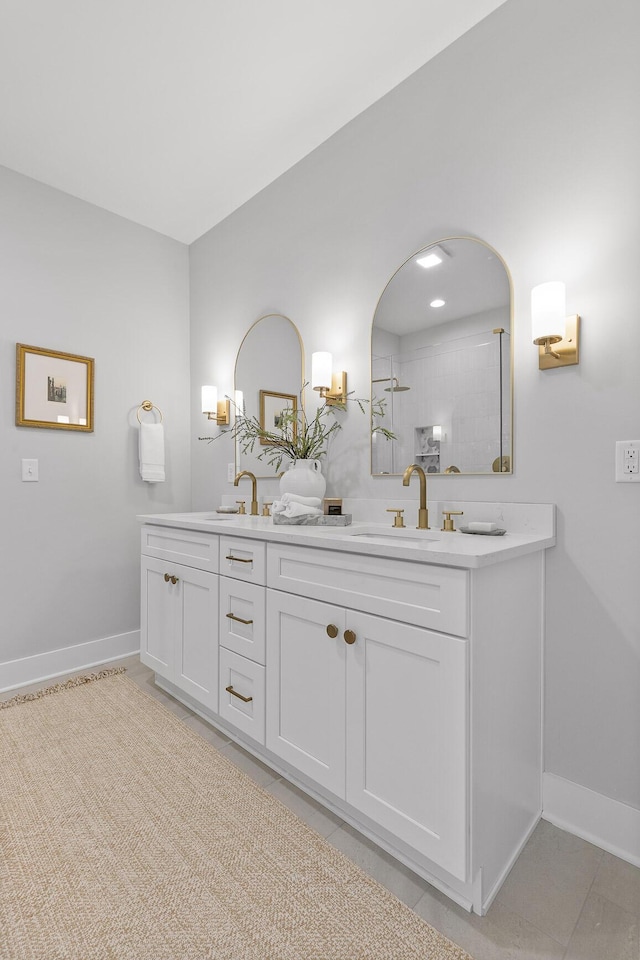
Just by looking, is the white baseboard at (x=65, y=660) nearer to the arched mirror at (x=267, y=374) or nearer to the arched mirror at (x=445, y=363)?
the arched mirror at (x=267, y=374)

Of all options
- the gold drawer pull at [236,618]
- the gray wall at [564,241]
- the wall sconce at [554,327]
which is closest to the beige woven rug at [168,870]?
the gold drawer pull at [236,618]

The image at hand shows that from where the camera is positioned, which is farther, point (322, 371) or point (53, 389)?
point (53, 389)

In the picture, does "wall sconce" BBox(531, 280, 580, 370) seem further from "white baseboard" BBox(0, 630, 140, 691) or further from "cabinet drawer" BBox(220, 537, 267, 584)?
"white baseboard" BBox(0, 630, 140, 691)

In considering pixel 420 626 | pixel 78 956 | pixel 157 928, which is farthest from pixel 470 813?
pixel 78 956

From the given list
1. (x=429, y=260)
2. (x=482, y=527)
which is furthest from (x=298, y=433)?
(x=482, y=527)

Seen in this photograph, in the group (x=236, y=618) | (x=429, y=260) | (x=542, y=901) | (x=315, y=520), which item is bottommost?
(x=542, y=901)

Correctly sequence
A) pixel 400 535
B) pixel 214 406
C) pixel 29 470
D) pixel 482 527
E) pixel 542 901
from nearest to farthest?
pixel 542 901
pixel 482 527
pixel 400 535
pixel 29 470
pixel 214 406

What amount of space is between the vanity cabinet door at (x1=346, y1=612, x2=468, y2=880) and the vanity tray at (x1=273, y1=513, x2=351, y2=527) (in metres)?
0.55

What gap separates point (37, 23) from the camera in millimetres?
1662

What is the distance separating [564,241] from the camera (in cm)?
145

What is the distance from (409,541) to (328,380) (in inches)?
35.4

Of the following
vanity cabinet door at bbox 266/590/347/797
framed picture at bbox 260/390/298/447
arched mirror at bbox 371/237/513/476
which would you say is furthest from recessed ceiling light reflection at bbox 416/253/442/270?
vanity cabinet door at bbox 266/590/347/797

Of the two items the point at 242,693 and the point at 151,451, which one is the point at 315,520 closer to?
the point at 242,693

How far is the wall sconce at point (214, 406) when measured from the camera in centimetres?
280
